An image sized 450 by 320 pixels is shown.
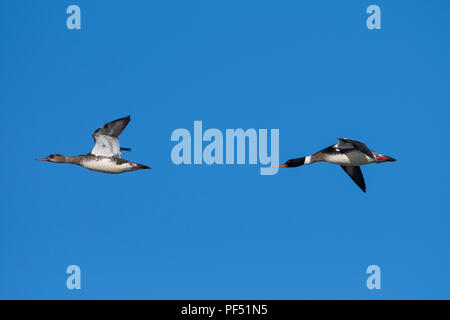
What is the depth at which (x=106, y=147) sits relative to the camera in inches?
869

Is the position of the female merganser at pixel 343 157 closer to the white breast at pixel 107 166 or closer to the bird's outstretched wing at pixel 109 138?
the white breast at pixel 107 166

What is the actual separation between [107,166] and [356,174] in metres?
8.12

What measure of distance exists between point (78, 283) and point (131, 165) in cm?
370

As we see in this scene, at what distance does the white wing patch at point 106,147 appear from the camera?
21844mm

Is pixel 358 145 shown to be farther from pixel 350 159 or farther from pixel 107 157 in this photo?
pixel 107 157

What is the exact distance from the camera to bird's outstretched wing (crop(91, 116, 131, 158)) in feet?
70.4

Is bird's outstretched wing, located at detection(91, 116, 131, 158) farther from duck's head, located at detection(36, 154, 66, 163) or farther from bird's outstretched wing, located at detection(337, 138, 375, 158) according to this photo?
bird's outstretched wing, located at detection(337, 138, 375, 158)

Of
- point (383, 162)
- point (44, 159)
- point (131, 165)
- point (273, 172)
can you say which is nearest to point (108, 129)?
point (131, 165)

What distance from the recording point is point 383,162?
23.6m

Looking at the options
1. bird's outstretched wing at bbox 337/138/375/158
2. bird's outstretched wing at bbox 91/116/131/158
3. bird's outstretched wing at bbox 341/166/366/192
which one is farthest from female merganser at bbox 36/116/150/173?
bird's outstretched wing at bbox 341/166/366/192

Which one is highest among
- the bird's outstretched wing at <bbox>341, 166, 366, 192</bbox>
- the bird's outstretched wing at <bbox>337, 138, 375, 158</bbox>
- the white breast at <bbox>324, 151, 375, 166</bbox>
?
the bird's outstretched wing at <bbox>337, 138, 375, 158</bbox>

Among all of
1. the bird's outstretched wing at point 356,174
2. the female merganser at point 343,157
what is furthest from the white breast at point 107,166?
the bird's outstretched wing at point 356,174

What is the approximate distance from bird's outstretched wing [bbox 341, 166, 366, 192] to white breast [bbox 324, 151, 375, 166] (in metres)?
1.27

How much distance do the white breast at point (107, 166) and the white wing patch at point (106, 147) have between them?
0.21 m
